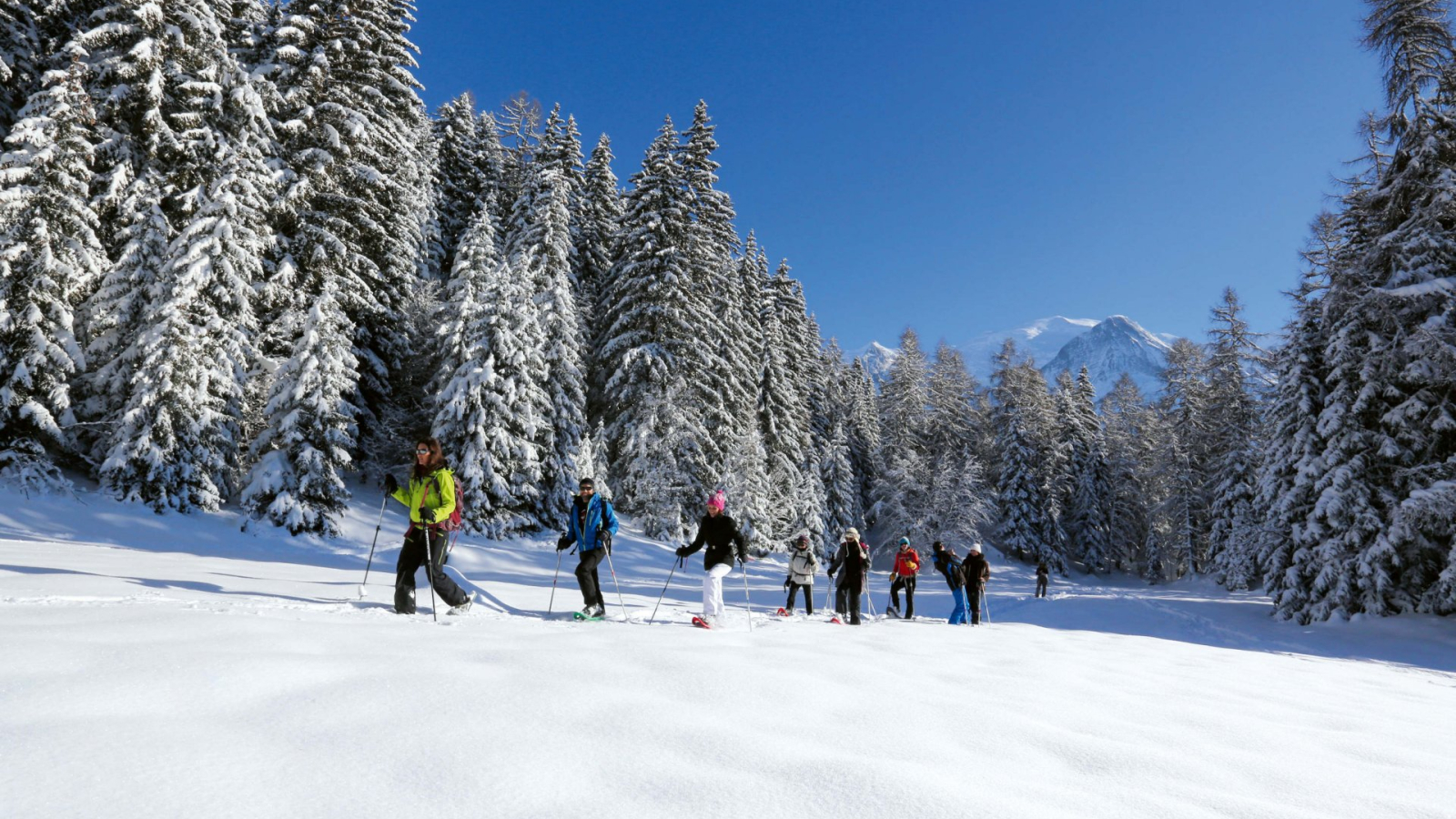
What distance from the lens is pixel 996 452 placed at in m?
52.0

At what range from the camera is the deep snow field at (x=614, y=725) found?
2.47 metres

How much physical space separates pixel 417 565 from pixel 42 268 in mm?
15290

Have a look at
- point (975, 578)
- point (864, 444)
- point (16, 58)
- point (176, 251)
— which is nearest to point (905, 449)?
point (864, 444)

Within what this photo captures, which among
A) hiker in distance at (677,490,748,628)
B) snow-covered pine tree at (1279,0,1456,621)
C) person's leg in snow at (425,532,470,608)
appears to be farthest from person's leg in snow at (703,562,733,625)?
snow-covered pine tree at (1279,0,1456,621)

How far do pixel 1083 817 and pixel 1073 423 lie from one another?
53.8 metres

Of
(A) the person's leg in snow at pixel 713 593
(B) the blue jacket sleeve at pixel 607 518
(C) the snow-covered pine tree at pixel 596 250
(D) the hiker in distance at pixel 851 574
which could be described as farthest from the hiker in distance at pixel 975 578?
(C) the snow-covered pine tree at pixel 596 250

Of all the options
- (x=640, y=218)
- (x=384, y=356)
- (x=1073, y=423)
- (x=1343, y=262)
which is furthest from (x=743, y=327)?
(x=1073, y=423)

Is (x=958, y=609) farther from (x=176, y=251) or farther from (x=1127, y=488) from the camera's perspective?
(x=1127, y=488)

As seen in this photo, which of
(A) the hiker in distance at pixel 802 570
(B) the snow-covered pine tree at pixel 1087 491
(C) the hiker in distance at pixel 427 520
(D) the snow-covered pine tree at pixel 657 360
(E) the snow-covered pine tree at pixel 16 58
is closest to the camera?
(C) the hiker in distance at pixel 427 520

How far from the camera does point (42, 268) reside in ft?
50.4

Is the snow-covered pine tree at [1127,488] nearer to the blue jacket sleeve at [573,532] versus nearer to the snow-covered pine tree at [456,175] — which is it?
the snow-covered pine tree at [456,175]

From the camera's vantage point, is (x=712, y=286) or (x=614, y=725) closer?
(x=614, y=725)

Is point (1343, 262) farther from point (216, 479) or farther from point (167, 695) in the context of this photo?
point (216, 479)

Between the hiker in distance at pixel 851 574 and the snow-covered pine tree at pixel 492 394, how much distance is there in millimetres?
12649
